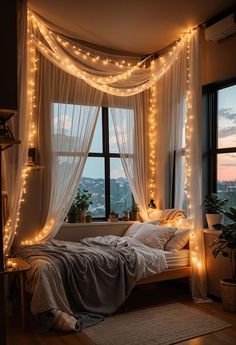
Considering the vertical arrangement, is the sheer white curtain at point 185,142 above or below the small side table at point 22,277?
above

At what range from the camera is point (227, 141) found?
4.23 meters

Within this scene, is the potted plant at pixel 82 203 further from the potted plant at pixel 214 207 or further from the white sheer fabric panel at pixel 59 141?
the potted plant at pixel 214 207

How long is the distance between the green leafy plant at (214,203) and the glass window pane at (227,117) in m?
0.68

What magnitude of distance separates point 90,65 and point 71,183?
4.68ft

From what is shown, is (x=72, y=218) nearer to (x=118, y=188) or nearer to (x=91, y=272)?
(x=118, y=188)

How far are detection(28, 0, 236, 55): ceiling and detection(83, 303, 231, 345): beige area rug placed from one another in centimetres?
326

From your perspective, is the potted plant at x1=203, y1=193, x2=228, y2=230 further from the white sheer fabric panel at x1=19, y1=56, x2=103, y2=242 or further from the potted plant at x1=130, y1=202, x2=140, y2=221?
the white sheer fabric panel at x1=19, y1=56, x2=103, y2=242

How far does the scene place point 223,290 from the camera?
12.0ft

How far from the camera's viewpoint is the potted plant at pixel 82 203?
470 centimetres

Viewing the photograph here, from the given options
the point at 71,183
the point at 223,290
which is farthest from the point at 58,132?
the point at 223,290

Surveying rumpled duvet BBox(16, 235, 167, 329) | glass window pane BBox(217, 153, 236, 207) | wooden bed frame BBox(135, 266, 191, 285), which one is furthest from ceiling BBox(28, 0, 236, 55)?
wooden bed frame BBox(135, 266, 191, 285)

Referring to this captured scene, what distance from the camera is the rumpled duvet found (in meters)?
3.19

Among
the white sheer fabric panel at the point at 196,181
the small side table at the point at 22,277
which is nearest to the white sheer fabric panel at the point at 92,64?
the white sheer fabric panel at the point at 196,181

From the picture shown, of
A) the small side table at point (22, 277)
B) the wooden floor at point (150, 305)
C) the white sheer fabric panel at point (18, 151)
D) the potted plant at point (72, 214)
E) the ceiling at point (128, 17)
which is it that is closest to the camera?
the wooden floor at point (150, 305)
